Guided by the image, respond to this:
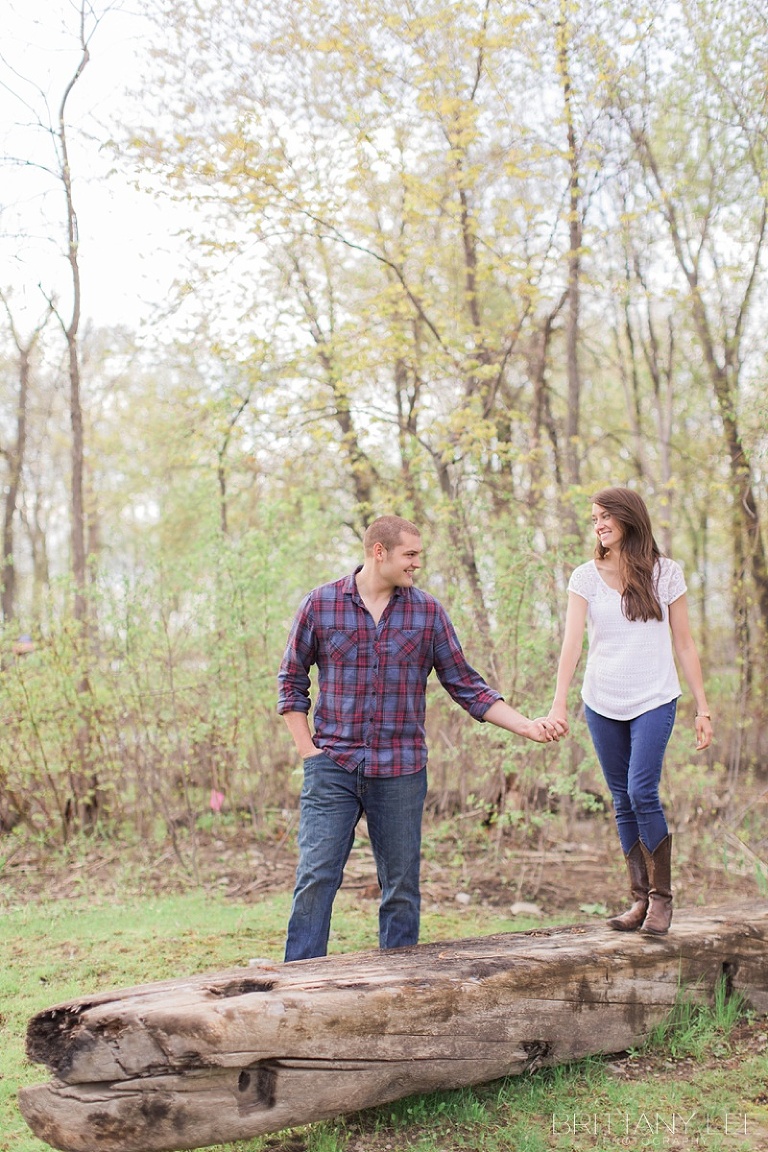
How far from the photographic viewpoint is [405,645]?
4.28 metres

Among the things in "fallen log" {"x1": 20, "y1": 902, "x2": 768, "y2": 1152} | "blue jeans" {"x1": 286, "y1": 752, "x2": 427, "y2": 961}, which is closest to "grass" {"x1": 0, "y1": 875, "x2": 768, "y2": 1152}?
"fallen log" {"x1": 20, "y1": 902, "x2": 768, "y2": 1152}

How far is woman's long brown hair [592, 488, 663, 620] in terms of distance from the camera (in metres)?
4.34

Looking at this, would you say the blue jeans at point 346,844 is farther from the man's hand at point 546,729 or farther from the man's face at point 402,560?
the man's face at point 402,560

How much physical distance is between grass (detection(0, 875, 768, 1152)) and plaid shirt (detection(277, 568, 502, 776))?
135 cm

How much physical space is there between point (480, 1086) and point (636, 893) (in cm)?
122

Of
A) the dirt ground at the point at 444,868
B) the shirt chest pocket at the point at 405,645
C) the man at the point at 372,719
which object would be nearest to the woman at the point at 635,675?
the man at the point at 372,719

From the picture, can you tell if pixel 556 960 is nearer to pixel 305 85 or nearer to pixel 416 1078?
pixel 416 1078

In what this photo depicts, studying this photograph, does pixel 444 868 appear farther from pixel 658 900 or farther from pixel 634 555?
pixel 634 555

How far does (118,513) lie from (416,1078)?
1908 centimetres

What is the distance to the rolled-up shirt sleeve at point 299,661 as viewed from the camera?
429 cm

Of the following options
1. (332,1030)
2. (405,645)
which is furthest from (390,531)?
(332,1030)

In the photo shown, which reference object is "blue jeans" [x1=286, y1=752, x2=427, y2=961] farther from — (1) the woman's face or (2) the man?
(1) the woman's face

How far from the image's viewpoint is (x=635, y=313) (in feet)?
48.4

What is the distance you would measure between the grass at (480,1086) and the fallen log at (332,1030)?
12 cm
